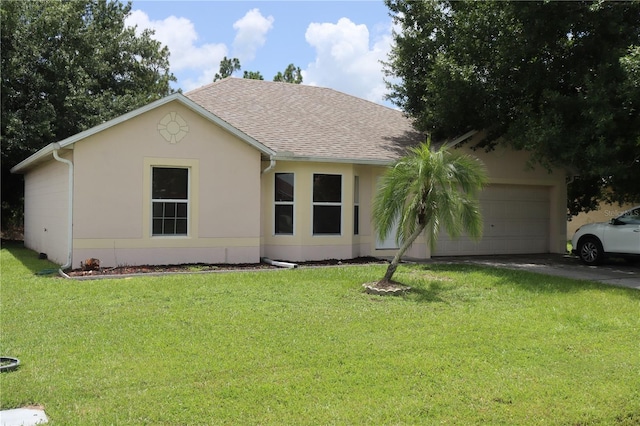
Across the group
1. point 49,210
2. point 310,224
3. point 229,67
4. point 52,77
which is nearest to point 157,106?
point 310,224

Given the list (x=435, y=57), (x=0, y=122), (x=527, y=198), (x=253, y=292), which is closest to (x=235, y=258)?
(x=253, y=292)

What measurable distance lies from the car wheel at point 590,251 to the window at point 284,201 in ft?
26.9

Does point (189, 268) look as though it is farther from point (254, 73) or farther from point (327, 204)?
point (254, 73)

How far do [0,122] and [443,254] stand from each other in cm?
1692

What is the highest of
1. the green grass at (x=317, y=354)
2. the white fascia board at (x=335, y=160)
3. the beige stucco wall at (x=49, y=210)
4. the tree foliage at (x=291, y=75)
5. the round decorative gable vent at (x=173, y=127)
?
the tree foliage at (x=291, y=75)

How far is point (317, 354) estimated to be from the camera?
593cm

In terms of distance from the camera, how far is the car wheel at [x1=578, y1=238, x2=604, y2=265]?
47.7 ft

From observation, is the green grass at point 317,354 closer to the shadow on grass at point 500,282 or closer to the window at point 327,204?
the shadow on grass at point 500,282

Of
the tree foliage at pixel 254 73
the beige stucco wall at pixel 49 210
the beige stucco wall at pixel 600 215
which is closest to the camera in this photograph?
the beige stucco wall at pixel 49 210

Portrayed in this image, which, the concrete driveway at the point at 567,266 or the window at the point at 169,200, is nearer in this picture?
the concrete driveway at the point at 567,266

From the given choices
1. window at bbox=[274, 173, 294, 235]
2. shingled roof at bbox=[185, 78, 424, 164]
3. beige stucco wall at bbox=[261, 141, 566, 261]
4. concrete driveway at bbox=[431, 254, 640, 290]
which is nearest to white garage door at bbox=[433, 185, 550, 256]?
concrete driveway at bbox=[431, 254, 640, 290]

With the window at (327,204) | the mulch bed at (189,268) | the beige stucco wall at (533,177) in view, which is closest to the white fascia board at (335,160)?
the window at (327,204)

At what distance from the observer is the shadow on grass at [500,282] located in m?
10.0

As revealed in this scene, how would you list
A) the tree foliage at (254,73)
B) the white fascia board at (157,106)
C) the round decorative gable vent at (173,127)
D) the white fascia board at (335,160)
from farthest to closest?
1. the tree foliage at (254,73)
2. the white fascia board at (335,160)
3. the round decorative gable vent at (173,127)
4. the white fascia board at (157,106)
